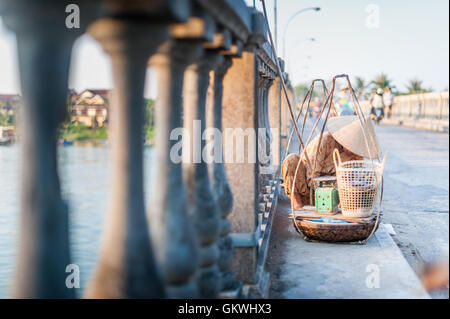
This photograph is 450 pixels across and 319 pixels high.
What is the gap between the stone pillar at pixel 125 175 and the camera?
188cm

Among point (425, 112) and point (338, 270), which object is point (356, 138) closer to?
point (338, 270)

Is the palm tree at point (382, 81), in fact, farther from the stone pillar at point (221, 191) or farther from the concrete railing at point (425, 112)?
the stone pillar at point (221, 191)

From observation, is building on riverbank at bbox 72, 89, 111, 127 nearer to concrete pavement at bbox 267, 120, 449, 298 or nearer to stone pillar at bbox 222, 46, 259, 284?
concrete pavement at bbox 267, 120, 449, 298

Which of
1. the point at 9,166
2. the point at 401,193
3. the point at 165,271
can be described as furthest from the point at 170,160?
the point at 9,166

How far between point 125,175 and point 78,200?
24.5 m

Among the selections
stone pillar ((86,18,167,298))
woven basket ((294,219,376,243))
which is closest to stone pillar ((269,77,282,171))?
woven basket ((294,219,376,243))

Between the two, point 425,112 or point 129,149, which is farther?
point 425,112

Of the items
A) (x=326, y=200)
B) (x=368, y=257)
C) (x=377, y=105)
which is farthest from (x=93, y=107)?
(x=368, y=257)

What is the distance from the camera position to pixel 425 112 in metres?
40.4

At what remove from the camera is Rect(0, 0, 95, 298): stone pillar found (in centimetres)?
156

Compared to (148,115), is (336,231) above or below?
below

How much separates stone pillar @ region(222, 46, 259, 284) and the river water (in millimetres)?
612

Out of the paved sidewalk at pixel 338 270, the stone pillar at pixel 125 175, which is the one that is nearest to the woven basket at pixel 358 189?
the paved sidewalk at pixel 338 270
